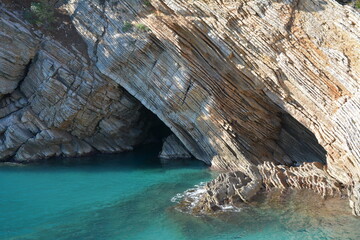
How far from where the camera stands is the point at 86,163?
24.2 metres

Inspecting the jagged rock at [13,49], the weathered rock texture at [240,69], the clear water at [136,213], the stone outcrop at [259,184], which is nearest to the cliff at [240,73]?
the weathered rock texture at [240,69]

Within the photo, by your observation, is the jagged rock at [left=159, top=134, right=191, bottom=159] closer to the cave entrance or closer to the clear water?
the clear water

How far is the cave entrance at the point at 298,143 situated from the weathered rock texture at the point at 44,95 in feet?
30.0

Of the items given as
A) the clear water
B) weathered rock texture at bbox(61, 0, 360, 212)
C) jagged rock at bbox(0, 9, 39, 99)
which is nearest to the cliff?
weathered rock texture at bbox(61, 0, 360, 212)

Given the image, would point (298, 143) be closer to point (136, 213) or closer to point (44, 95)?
point (136, 213)

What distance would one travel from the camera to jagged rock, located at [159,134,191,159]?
25.3 metres

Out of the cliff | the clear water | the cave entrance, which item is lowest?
the clear water

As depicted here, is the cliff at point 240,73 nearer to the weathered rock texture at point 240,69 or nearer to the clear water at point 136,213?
the weathered rock texture at point 240,69

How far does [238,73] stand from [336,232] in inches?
370

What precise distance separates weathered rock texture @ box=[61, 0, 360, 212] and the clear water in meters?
2.66

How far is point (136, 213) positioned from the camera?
15391mm

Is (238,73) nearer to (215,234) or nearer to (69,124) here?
(215,234)

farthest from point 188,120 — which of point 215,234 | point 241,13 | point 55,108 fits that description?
point 215,234

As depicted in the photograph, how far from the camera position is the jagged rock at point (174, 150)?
83.0 feet
